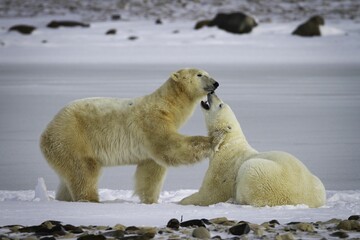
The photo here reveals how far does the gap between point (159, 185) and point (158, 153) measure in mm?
439

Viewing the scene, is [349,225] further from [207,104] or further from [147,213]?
[207,104]

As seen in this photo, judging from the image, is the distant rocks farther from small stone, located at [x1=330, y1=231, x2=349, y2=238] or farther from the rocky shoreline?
small stone, located at [x1=330, y1=231, x2=349, y2=238]

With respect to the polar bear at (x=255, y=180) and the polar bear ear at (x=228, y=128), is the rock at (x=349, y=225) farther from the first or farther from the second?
the polar bear ear at (x=228, y=128)

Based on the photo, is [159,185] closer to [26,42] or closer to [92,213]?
[92,213]

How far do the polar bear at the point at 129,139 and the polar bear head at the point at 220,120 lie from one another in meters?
0.13

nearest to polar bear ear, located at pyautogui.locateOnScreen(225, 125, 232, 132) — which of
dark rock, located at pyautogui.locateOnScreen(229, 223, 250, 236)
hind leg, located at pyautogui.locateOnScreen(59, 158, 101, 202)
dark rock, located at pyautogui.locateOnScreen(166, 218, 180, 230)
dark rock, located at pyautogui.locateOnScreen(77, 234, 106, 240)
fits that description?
hind leg, located at pyautogui.locateOnScreen(59, 158, 101, 202)

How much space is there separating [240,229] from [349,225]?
24.7 inches

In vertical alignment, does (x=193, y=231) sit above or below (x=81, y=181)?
above

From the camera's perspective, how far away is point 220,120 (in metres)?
6.35

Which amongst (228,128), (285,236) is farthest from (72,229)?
(228,128)

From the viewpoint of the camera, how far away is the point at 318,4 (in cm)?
4594

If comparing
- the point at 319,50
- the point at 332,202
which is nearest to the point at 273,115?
the point at 332,202

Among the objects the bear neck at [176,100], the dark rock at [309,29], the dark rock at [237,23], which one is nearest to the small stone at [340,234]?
the bear neck at [176,100]

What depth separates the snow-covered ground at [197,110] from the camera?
5324mm
